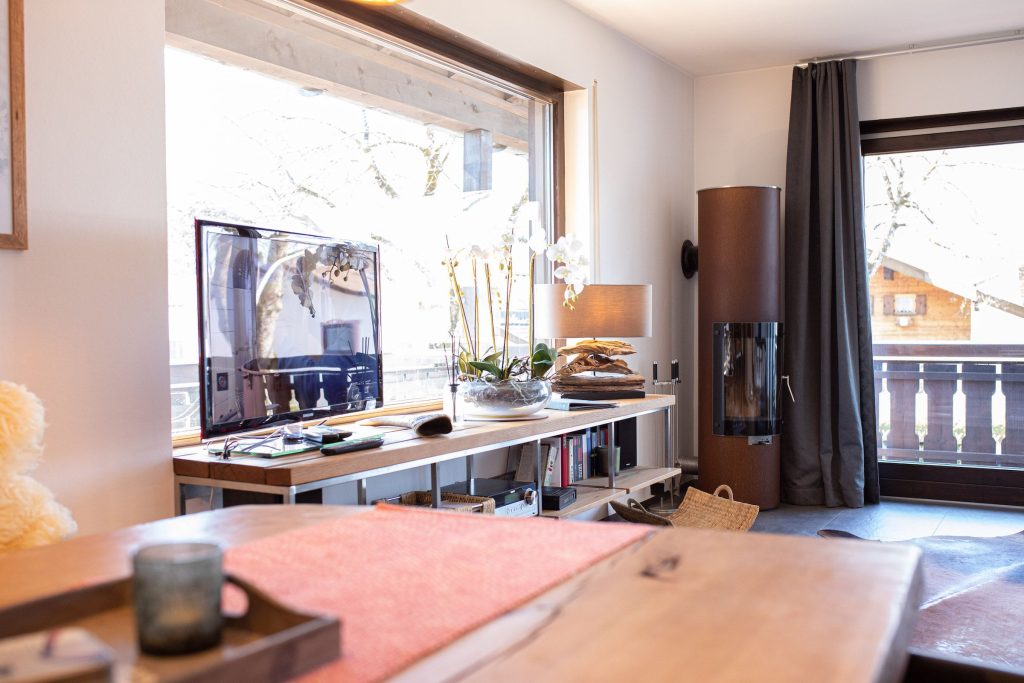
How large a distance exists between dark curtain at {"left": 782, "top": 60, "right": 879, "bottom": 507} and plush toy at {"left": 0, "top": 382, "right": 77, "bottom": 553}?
421 centimetres

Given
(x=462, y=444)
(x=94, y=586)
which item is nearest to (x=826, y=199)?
(x=462, y=444)

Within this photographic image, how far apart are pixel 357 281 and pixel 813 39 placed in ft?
10.8

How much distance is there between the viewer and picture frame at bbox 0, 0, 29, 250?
77.0 inches

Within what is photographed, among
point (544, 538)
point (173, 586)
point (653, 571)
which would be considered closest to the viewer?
point (173, 586)

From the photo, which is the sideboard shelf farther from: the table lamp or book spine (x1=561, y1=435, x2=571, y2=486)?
the table lamp

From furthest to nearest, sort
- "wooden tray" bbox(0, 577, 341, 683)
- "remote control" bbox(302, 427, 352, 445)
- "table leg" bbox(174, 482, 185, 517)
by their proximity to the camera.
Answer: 1. "remote control" bbox(302, 427, 352, 445)
2. "table leg" bbox(174, 482, 185, 517)
3. "wooden tray" bbox(0, 577, 341, 683)

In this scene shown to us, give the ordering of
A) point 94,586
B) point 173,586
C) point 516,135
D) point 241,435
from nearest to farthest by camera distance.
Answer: point 173,586
point 94,586
point 241,435
point 516,135

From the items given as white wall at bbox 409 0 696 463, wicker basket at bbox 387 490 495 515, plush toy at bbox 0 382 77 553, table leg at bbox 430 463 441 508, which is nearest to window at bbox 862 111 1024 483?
white wall at bbox 409 0 696 463

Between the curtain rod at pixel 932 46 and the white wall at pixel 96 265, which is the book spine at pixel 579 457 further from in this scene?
the curtain rod at pixel 932 46

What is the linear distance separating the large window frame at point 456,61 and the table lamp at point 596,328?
53 cm

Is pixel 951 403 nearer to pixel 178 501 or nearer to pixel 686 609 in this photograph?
pixel 178 501

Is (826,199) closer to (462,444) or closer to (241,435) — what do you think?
(462,444)

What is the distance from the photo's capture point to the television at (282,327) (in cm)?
212

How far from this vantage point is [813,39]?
4.82m
